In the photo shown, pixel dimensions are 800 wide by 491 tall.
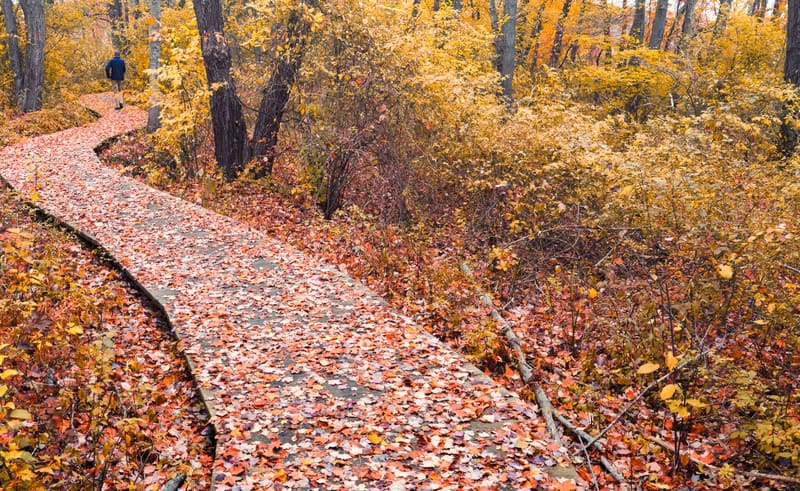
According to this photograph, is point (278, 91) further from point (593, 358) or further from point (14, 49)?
point (14, 49)

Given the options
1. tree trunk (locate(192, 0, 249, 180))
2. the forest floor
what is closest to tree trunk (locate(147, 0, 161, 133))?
tree trunk (locate(192, 0, 249, 180))

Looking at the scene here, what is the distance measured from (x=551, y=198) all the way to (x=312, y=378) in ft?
16.2

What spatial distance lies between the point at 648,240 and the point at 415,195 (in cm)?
438

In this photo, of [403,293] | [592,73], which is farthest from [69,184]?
[592,73]

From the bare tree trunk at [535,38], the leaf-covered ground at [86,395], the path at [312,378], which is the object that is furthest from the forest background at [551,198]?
the bare tree trunk at [535,38]

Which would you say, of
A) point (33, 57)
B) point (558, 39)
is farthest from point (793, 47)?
point (33, 57)

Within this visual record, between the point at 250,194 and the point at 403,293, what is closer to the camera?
the point at 403,293

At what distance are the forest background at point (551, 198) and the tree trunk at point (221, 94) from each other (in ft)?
0.14

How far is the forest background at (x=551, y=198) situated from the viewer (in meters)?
4.99

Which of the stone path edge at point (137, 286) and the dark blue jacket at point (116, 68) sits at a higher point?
the dark blue jacket at point (116, 68)

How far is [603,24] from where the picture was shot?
805 inches

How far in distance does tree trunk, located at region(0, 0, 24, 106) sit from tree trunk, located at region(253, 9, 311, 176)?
1131 cm

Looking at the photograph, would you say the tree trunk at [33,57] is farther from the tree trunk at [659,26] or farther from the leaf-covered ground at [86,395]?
the tree trunk at [659,26]

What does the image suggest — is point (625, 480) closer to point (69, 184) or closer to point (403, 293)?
point (403, 293)
